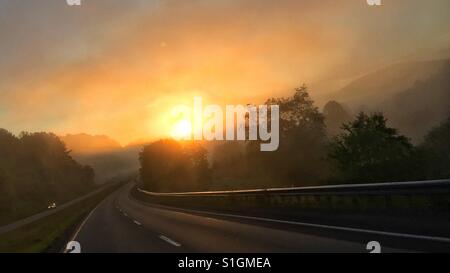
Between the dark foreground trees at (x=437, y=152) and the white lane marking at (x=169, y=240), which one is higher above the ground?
the dark foreground trees at (x=437, y=152)

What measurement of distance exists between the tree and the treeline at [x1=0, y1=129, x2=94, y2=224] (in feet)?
229

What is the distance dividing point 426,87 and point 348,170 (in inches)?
669

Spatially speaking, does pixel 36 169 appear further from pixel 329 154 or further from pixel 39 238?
pixel 39 238

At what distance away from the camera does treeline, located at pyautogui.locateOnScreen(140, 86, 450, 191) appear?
2819 cm

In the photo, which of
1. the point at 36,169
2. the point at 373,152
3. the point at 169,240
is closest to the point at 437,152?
the point at 373,152

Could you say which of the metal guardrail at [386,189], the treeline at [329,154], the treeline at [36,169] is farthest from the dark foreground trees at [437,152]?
the treeline at [36,169]

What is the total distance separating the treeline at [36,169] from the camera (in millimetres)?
96125

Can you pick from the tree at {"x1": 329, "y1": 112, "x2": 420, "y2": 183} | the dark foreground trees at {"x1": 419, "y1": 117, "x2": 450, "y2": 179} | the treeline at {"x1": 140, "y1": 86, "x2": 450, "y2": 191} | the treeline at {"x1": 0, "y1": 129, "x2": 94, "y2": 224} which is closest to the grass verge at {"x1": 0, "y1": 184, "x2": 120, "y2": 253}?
the treeline at {"x1": 140, "y1": 86, "x2": 450, "y2": 191}

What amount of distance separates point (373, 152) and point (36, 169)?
319 feet

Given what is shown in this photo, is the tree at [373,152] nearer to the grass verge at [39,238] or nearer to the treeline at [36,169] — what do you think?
the grass verge at [39,238]

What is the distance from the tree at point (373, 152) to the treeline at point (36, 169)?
229 ft

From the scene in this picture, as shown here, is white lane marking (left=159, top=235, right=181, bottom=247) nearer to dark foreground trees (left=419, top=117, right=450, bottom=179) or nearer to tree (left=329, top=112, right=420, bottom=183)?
dark foreground trees (left=419, top=117, right=450, bottom=179)
